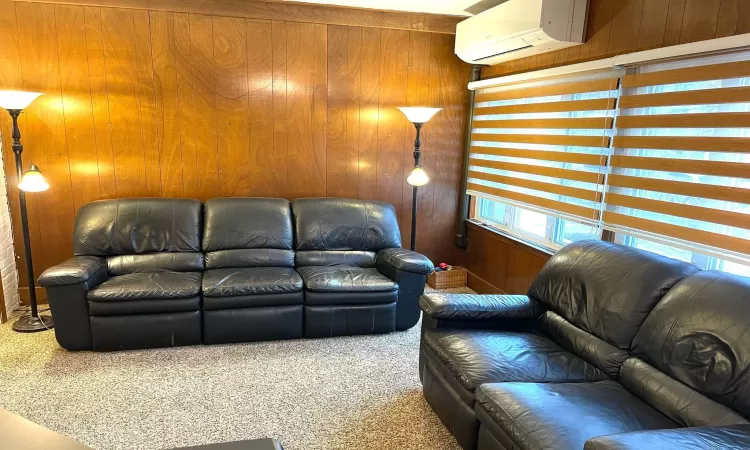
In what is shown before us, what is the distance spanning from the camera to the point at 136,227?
347 cm

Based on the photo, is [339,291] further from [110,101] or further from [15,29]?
[15,29]

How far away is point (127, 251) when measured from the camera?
344 cm

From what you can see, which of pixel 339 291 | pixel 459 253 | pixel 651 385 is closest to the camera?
pixel 651 385

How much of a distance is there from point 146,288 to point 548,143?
2922 mm

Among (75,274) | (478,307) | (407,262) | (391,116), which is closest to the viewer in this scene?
(478,307)

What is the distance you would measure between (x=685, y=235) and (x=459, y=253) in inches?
95.1

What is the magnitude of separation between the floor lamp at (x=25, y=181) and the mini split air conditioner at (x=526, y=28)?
3184 millimetres

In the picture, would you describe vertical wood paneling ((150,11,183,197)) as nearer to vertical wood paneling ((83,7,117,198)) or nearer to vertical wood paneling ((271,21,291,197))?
vertical wood paneling ((83,7,117,198))

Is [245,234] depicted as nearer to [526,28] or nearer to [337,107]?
[337,107]

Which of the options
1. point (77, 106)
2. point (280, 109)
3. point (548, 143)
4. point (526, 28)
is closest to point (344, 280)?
point (280, 109)

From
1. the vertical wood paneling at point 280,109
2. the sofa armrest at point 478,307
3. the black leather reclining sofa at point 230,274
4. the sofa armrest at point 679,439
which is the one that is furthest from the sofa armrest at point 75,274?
the sofa armrest at point 679,439

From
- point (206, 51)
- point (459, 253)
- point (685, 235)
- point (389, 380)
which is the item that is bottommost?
point (389, 380)

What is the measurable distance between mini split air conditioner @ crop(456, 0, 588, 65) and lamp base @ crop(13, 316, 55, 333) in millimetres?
3791

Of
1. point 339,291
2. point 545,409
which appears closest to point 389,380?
point 339,291
